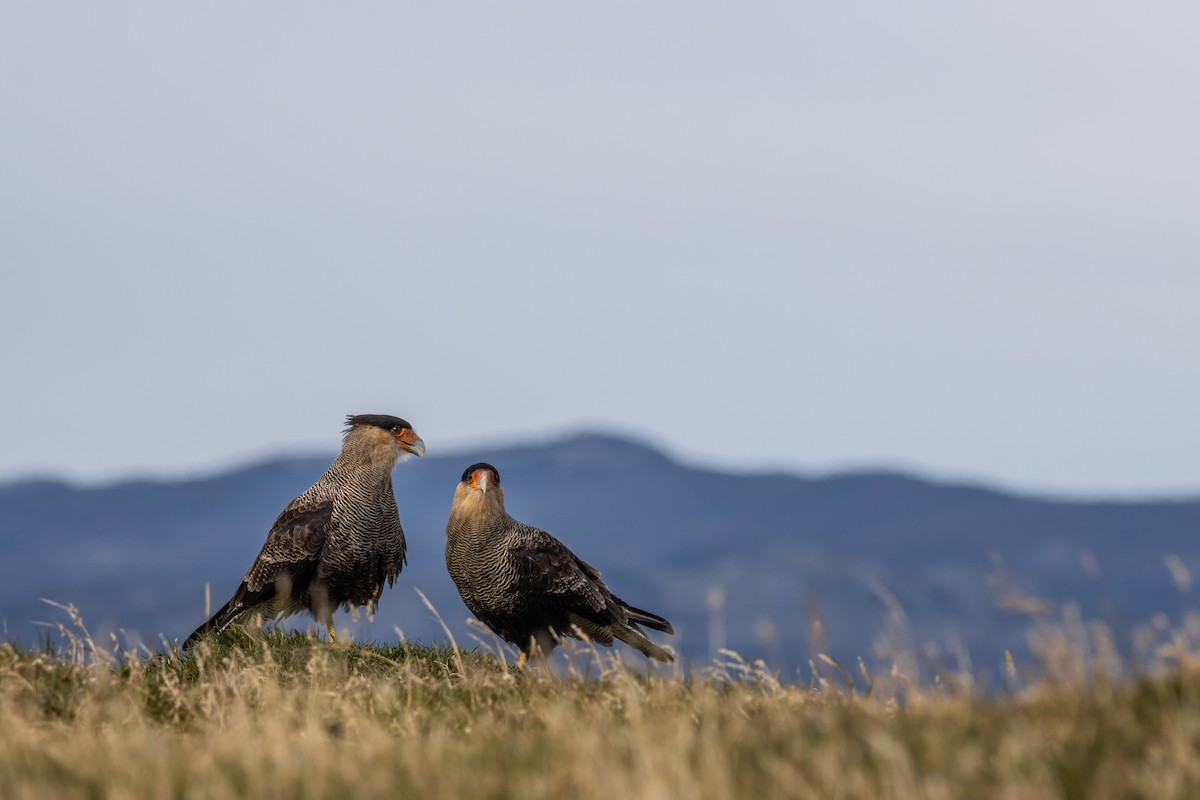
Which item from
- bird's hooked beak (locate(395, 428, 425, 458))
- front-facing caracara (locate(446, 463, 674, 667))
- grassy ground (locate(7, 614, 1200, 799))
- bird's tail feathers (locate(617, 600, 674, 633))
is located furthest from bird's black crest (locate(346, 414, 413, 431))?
grassy ground (locate(7, 614, 1200, 799))

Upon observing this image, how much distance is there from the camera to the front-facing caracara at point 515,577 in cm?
1232

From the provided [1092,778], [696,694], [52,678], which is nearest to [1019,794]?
[1092,778]

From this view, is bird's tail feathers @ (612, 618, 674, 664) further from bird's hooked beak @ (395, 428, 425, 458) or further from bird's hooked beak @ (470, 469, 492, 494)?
bird's hooked beak @ (395, 428, 425, 458)

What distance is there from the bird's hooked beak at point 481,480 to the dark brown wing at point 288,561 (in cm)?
150

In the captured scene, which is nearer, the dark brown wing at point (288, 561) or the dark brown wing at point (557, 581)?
the dark brown wing at point (557, 581)

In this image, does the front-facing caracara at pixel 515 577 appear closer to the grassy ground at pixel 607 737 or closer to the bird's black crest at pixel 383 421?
the bird's black crest at pixel 383 421

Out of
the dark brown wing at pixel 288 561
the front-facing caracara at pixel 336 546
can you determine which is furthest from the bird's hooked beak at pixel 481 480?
the dark brown wing at pixel 288 561

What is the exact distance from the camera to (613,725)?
6.86 m

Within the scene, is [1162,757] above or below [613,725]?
above

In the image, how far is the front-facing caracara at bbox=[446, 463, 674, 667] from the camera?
12320 mm

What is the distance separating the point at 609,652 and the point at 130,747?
3.04 meters

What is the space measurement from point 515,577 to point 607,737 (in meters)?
6.39

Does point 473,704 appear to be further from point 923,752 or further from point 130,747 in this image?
point 923,752

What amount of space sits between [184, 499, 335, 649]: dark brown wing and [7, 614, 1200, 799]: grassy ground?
13.4 ft
